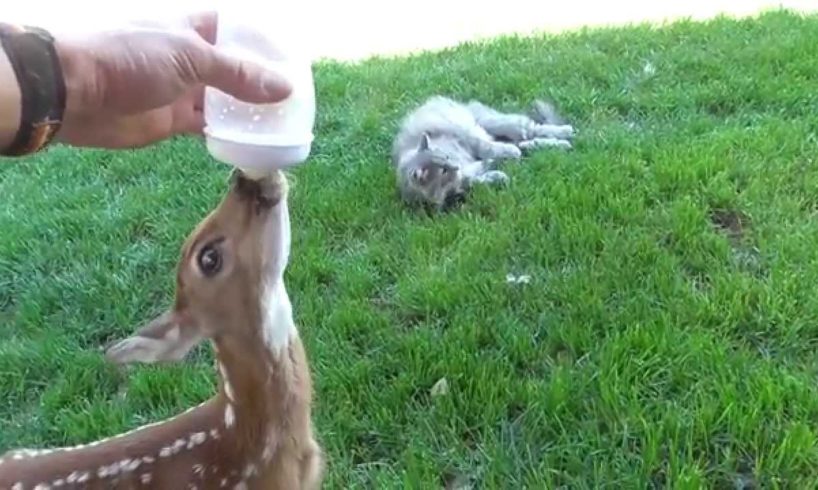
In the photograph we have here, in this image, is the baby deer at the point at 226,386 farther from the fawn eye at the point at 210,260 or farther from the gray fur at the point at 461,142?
the gray fur at the point at 461,142

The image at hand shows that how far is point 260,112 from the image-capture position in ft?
7.86

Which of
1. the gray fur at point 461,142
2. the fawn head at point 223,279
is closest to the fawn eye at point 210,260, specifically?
the fawn head at point 223,279

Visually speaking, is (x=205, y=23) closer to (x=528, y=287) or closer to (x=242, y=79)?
(x=242, y=79)

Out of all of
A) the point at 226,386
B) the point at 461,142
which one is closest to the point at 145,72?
the point at 226,386

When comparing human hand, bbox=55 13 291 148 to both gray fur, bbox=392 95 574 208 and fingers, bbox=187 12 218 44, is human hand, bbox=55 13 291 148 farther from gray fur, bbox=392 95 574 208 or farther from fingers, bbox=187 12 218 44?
gray fur, bbox=392 95 574 208

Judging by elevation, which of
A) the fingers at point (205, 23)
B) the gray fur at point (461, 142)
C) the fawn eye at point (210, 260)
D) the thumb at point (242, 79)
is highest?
the thumb at point (242, 79)

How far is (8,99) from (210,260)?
1.00 m

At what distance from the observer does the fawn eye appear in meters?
3.10

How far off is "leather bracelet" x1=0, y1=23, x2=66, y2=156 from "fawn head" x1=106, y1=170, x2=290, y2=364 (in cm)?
78

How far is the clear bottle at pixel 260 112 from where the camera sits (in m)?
2.41

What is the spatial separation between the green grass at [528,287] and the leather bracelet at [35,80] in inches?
63.5

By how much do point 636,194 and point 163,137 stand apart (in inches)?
94.3

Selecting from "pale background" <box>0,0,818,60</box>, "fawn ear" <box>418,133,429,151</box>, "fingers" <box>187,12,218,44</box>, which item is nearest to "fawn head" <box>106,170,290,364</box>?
"fingers" <box>187,12,218,44</box>

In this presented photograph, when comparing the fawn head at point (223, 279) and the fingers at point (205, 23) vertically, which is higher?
the fingers at point (205, 23)
